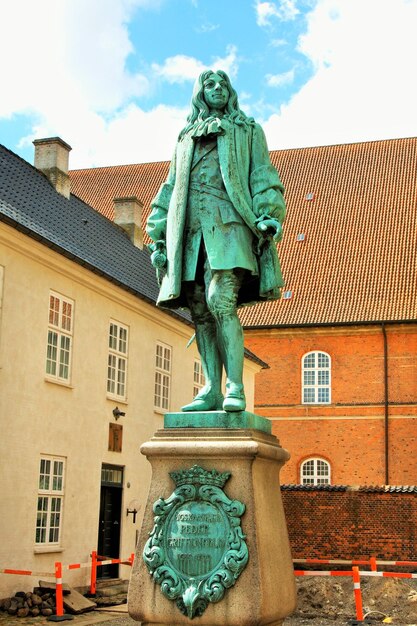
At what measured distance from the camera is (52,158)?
21.4m

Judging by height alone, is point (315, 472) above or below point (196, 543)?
above

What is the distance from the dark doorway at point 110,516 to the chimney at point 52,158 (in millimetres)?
6961

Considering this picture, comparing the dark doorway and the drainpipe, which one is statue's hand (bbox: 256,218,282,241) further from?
the drainpipe

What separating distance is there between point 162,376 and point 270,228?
15.8 meters

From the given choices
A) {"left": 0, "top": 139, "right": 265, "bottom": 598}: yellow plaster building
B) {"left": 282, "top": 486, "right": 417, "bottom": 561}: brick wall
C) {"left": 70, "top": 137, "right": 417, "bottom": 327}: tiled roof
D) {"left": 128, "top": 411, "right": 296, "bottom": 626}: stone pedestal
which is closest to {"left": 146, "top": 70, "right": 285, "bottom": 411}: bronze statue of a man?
{"left": 128, "top": 411, "right": 296, "bottom": 626}: stone pedestal

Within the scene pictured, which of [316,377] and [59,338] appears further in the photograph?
[316,377]

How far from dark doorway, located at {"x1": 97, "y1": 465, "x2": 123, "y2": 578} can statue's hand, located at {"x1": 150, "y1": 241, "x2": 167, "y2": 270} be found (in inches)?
506

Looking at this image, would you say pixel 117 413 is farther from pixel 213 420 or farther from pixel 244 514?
pixel 244 514

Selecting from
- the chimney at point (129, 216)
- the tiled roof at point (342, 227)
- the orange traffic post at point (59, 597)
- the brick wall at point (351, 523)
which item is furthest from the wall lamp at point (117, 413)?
the tiled roof at point (342, 227)

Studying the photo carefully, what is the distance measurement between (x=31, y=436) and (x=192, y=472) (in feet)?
35.0

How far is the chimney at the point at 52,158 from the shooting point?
21375 millimetres

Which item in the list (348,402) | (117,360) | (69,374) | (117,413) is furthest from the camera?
(348,402)

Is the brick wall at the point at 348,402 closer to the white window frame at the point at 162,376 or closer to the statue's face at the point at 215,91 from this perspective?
the white window frame at the point at 162,376

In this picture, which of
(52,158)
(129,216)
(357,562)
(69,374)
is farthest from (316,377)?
(69,374)
